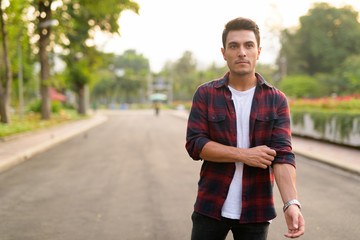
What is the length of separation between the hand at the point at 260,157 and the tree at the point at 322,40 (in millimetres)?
56163

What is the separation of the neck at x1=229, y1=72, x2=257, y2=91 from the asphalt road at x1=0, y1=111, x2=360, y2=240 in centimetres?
250

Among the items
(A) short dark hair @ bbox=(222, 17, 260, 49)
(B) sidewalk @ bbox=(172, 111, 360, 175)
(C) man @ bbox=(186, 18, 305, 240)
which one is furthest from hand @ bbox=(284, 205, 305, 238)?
(B) sidewalk @ bbox=(172, 111, 360, 175)

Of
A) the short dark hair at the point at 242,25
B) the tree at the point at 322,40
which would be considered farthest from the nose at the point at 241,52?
the tree at the point at 322,40

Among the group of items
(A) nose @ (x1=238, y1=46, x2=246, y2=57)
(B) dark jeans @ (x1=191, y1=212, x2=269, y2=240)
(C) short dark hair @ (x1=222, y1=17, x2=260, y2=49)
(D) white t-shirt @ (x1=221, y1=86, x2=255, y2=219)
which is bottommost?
(B) dark jeans @ (x1=191, y1=212, x2=269, y2=240)

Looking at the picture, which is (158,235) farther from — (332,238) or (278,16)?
(278,16)

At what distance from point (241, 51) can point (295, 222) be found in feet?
2.93

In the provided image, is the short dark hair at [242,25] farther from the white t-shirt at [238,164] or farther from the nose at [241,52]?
the white t-shirt at [238,164]

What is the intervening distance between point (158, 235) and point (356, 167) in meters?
5.47

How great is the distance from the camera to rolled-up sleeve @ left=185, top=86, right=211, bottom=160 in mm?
1947

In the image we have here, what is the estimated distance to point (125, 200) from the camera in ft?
18.6

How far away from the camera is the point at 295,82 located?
145ft

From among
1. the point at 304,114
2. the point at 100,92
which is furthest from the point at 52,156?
the point at 100,92

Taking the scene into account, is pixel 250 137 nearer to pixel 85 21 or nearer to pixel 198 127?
pixel 198 127

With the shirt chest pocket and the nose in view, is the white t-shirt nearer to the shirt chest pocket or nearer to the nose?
the shirt chest pocket
